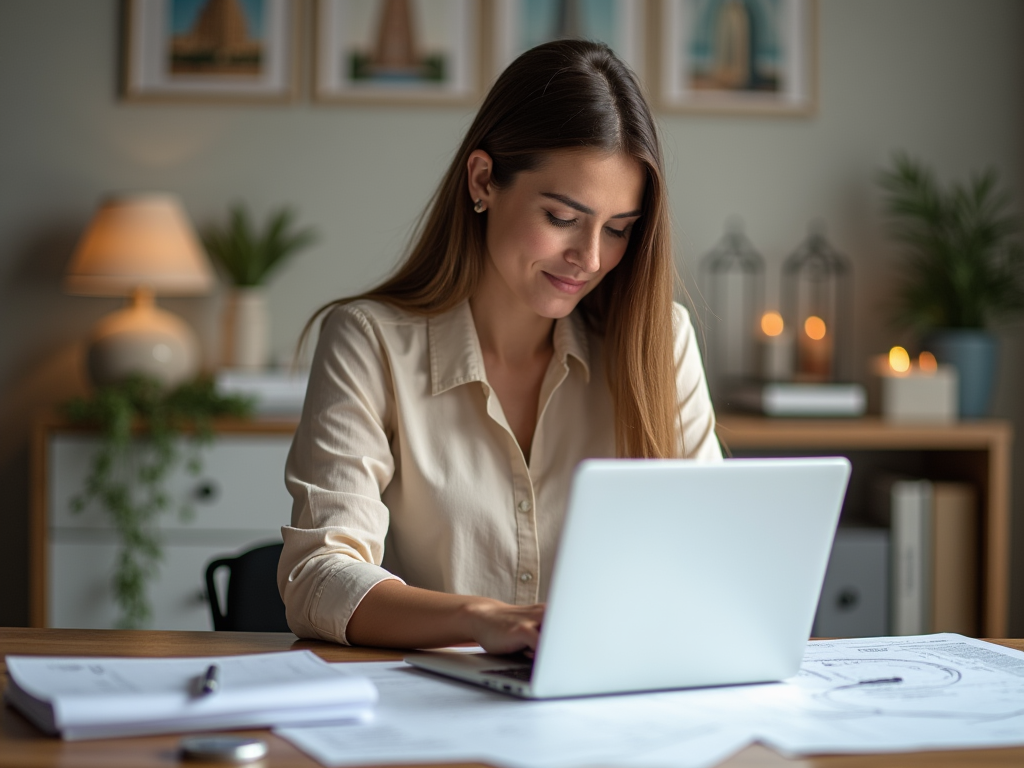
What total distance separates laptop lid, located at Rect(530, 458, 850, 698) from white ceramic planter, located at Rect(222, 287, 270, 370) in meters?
2.22

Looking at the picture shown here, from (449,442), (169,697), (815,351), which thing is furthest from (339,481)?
(815,351)

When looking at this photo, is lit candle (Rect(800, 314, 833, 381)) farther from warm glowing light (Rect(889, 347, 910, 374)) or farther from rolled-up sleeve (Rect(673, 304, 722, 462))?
rolled-up sleeve (Rect(673, 304, 722, 462))

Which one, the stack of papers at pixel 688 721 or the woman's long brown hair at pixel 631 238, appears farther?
the woman's long brown hair at pixel 631 238

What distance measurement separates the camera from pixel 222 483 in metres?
2.69

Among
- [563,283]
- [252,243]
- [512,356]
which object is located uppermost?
[252,243]

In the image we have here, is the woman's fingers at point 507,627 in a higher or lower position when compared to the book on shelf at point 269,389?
lower

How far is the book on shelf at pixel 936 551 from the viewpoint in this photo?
279cm

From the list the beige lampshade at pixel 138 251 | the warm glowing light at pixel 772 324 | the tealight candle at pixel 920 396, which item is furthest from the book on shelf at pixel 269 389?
the tealight candle at pixel 920 396

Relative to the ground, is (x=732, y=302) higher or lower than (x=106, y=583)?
higher

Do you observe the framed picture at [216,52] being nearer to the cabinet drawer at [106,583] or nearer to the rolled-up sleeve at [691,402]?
the cabinet drawer at [106,583]

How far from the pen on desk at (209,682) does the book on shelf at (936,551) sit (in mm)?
2235

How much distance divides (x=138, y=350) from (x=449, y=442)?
1.54 m

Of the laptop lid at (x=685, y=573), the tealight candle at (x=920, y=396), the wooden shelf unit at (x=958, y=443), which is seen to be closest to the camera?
the laptop lid at (x=685, y=573)

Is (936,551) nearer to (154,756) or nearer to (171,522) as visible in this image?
(171,522)
